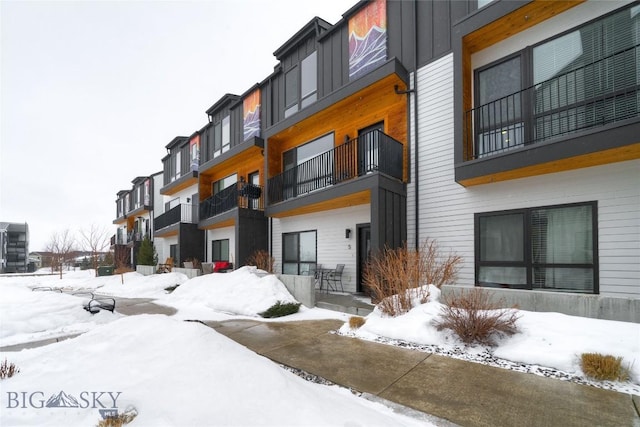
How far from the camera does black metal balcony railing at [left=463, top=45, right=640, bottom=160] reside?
5.54 m

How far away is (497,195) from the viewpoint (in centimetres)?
698

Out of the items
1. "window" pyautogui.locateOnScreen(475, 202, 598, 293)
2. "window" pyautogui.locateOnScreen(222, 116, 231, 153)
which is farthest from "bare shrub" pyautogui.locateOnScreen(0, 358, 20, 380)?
"window" pyautogui.locateOnScreen(222, 116, 231, 153)

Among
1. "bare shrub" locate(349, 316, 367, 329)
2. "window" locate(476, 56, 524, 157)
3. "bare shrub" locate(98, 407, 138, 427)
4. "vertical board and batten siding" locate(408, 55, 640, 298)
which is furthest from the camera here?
"window" locate(476, 56, 524, 157)

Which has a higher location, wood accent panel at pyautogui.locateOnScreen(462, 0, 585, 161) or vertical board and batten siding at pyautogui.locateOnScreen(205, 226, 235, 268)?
wood accent panel at pyautogui.locateOnScreen(462, 0, 585, 161)

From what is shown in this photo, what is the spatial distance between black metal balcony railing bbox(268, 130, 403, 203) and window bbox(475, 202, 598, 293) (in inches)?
107

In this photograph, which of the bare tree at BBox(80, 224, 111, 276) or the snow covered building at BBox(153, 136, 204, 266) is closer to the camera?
the snow covered building at BBox(153, 136, 204, 266)

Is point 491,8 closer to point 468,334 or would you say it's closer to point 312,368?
point 468,334

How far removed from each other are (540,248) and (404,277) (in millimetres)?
3082

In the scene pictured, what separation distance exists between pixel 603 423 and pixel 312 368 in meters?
2.96

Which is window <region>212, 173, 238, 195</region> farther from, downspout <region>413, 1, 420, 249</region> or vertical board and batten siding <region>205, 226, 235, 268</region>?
downspout <region>413, 1, 420, 249</region>

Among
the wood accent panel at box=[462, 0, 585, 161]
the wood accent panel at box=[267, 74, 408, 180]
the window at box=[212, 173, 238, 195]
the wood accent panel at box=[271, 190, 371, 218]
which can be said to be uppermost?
the wood accent panel at box=[462, 0, 585, 161]

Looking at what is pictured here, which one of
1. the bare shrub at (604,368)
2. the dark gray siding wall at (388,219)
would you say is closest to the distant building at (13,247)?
the dark gray siding wall at (388,219)

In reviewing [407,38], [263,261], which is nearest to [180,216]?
[263,261]

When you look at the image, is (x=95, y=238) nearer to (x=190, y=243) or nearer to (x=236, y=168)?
(x=190, y=243)
